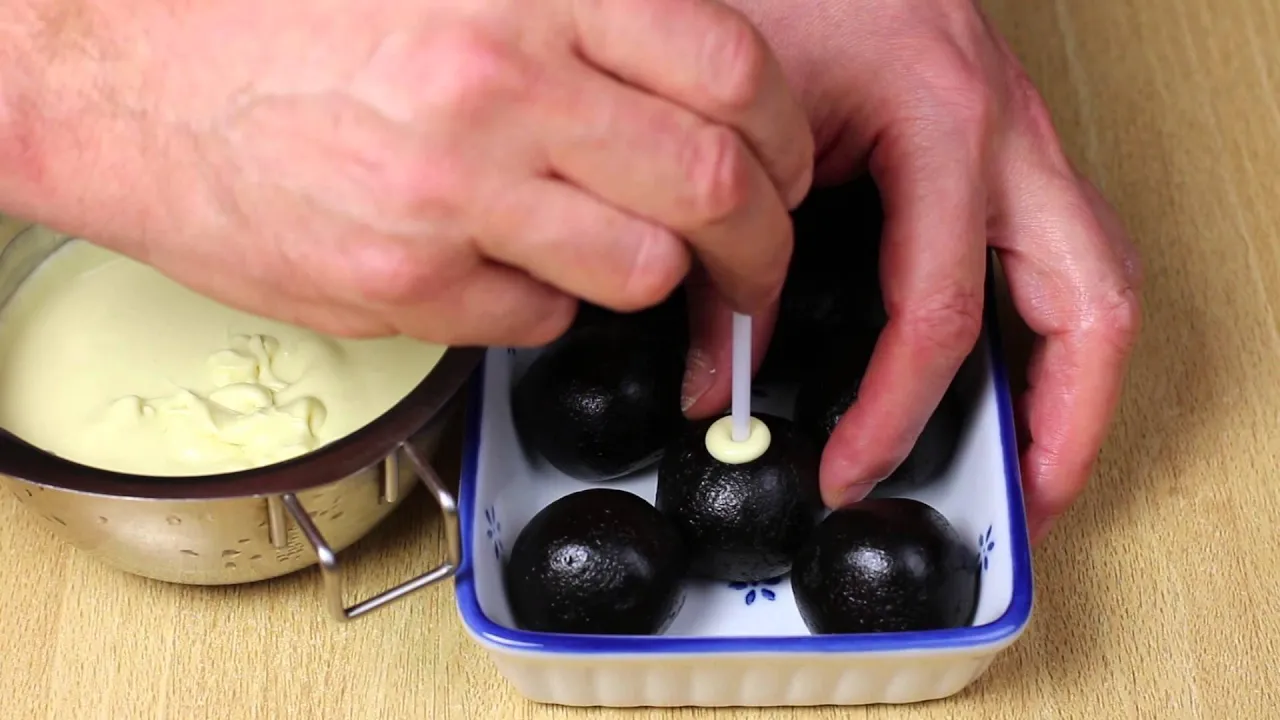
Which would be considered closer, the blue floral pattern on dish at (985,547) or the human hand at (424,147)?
the human hand at (424,147)

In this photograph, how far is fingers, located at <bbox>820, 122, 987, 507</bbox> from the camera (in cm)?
85

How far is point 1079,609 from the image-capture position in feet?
2.97

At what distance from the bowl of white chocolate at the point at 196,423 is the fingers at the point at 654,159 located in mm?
244

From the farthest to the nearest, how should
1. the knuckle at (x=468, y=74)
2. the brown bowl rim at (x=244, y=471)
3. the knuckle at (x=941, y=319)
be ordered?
the knuckle at (x=941, y=319)
the brown bowl rim at (x=244, y=471)
the knuckle at (x=468, y=74)

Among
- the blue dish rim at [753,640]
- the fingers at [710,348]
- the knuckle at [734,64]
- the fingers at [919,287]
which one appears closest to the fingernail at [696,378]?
the fingers at [710,348]

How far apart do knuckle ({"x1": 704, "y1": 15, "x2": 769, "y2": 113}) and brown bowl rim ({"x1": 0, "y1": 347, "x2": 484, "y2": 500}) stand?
0.30 meters

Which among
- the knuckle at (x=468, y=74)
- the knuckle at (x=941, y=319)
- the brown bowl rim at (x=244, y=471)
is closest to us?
the knuckle at (x=468, y=74)

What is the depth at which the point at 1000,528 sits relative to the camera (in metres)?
0.84

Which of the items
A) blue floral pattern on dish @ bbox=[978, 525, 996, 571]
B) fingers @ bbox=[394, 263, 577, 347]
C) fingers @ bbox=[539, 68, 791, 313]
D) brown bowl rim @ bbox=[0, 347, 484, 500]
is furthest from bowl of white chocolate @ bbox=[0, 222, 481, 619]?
blue floral pattern on dish @ bbox=[978, 525, 996, 571]

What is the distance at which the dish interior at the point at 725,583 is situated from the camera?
0.80 metres

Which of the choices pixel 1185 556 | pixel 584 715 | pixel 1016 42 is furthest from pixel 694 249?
pixel 1016 42

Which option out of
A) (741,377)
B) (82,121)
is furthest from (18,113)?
(741,377)

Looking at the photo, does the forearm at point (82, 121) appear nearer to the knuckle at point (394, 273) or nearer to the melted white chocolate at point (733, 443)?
the knuckle at point (394, 273)

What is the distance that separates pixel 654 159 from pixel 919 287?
0.97ft
